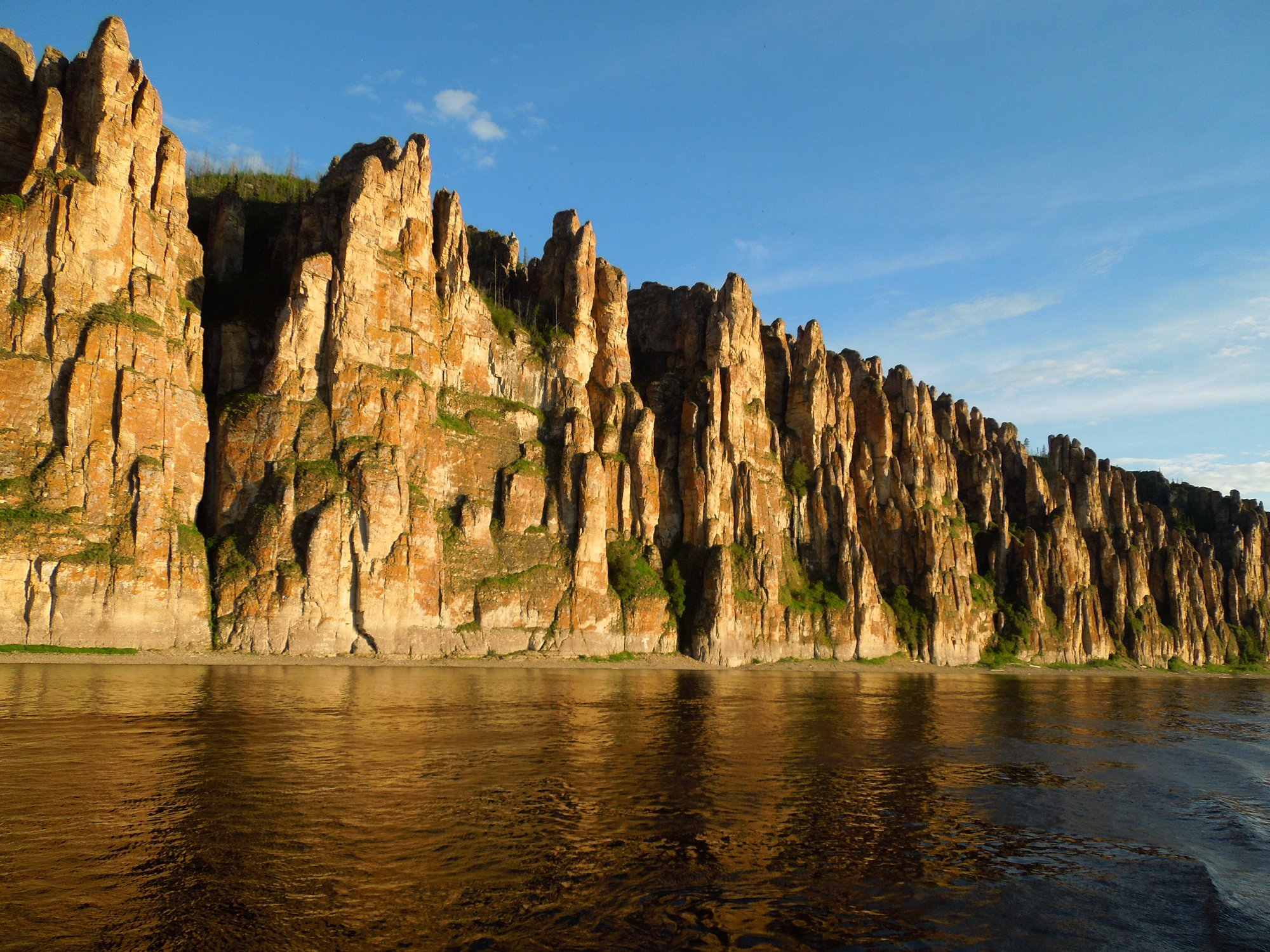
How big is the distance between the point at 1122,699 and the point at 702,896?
75.7 m

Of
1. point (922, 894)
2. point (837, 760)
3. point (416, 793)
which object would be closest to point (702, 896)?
point (922, 894)

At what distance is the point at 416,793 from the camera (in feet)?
78.8

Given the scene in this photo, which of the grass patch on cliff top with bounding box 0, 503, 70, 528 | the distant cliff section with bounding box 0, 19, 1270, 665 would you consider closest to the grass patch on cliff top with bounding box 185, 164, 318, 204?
the distant cliff section with bounding box 0, 19, 1270, 665

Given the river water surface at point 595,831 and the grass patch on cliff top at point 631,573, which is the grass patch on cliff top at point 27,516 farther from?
the grass patch on cliff top at point 631,573

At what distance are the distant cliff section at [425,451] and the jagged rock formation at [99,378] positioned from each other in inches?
10.8

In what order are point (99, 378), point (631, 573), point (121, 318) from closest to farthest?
point (99, 378), point (121, 318), point (631, 573)

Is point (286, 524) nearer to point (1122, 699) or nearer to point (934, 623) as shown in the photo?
point (1122, 699)

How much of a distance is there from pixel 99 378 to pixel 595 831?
78286mm

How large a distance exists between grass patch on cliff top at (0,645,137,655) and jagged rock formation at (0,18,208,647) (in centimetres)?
77

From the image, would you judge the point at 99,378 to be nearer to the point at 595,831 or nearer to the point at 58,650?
the point at 58,650

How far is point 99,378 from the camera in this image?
75.6m

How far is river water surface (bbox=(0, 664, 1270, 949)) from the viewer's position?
14.8m

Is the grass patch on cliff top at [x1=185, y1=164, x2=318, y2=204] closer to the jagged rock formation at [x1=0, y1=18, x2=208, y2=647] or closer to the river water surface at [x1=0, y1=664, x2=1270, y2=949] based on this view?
the jagged rock formation at [x1=0, y1=18, x2=208, y2=647]

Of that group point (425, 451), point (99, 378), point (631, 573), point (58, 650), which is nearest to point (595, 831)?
point (58, 650)
